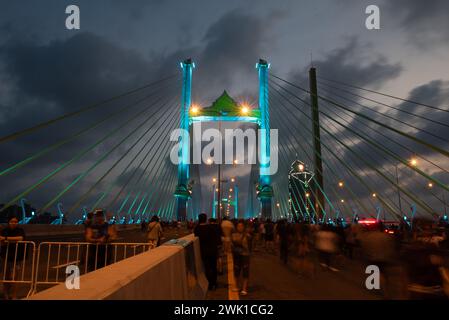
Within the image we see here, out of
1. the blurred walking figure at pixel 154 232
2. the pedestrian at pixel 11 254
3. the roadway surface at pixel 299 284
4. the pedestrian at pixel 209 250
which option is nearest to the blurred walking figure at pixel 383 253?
the roadway surface at pixel 299 284

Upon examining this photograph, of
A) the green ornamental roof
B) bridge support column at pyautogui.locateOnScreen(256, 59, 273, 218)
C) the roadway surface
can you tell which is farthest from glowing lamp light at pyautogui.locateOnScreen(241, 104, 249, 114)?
the roadway surface

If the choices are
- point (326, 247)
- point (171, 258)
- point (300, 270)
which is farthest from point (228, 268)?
point (171, 258)

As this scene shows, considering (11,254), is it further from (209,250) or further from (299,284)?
(299,284)

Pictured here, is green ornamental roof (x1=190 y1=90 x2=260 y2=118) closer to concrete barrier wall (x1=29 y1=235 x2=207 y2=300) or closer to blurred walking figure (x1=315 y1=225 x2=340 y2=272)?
blurred walking figure (x1=315 y1=225 x2=340 y2=272)

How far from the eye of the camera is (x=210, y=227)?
28.3 feet

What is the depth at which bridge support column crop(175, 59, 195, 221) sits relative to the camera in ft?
130

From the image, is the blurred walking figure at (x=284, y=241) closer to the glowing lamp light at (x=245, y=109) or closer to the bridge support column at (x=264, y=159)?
the bridge support column at (x=264, y=159)

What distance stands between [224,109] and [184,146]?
998 centimetres

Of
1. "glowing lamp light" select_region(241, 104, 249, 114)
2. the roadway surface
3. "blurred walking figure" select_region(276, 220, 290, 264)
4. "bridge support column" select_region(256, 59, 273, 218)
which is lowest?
the roadway surface

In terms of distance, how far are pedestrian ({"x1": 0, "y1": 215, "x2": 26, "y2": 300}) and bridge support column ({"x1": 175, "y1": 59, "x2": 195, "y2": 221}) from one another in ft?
102

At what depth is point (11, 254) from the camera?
750 cm

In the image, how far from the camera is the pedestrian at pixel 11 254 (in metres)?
7.25
